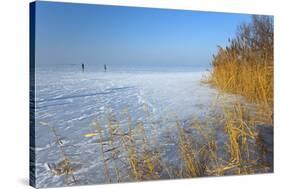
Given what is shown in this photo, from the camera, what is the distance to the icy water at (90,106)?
6.52m

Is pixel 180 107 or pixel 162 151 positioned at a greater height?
pixel 180 107

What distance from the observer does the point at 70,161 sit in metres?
6.61

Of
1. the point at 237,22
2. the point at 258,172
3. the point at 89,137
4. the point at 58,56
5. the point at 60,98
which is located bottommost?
the point at 258,172

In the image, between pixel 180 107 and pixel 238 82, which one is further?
pixel 238 82

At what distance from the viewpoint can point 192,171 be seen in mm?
7375

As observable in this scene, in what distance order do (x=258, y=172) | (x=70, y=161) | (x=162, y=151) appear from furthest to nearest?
(x=258, y=172) < (x=162, y=151) < (x=70, y=161)

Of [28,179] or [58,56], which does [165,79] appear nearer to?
[58,56]

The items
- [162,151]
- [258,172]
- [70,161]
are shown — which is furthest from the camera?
[258,172]

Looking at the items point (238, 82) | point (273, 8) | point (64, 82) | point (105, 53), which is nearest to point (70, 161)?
point (64, 82)

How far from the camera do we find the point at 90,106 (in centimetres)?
679

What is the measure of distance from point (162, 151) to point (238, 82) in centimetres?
165

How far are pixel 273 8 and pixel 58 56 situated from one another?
360 centimetres

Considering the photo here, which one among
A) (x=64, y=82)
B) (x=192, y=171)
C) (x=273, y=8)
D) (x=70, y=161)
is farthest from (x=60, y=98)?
(x=273, y=8)

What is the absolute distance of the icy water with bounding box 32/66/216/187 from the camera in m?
6.52
